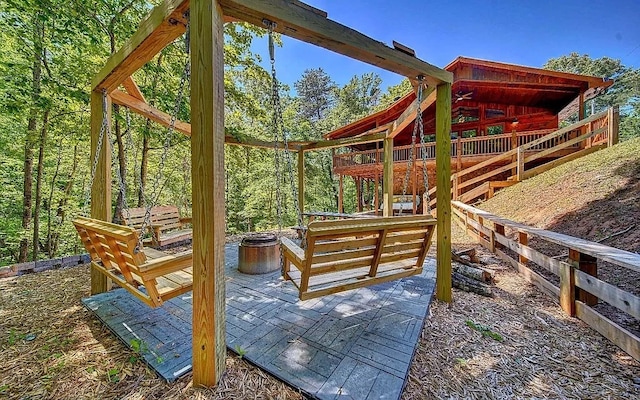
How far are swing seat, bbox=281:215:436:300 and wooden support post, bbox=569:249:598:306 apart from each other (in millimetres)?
1655

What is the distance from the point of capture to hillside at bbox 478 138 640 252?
4379 mm

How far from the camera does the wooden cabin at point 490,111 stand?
10.1 meters

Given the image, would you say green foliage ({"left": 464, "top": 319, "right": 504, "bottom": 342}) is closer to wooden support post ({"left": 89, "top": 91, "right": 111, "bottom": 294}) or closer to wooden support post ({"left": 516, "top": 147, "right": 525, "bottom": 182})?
wooden support post ({"left": 89, "top": 91, "right": 111, "bottom": 294})

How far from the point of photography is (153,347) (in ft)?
7.47

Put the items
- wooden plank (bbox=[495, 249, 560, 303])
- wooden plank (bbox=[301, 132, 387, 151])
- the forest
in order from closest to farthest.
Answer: wooden plank (bbox=[495, 249, 560, 303]), the forest, wooden plank (bbox=[301, 132, 387, 151])

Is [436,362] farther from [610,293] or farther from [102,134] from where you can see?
[102,134]

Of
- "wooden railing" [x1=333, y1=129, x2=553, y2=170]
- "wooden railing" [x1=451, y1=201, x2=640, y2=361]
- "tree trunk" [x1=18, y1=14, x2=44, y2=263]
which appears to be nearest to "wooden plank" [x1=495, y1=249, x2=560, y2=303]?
"wooden railing" [x1=451, y1=201, x2=640, y2=361]

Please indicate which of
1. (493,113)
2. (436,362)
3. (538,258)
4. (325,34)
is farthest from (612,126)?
(325,34)

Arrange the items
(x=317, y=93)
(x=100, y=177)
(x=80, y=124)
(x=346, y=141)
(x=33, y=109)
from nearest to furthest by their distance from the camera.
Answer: (x=100, y=177) < (x=33, y=109) < (x=346, y=141) < (x=80, y=124) < (x=317, y=93)

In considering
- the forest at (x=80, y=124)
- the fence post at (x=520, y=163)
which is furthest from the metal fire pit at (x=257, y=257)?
the fence post at (x=520, y=163)

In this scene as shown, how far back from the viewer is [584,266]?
2879mm

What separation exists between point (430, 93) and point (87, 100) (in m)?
A: 5.55

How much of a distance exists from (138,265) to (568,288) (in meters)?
4.37

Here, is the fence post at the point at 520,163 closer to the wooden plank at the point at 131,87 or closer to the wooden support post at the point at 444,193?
the wooden support post at the point at 444,193
